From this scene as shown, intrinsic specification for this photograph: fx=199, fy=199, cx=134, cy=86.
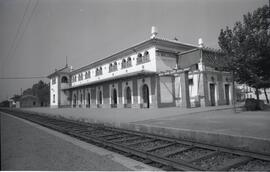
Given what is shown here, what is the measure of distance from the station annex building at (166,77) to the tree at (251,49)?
439 cm

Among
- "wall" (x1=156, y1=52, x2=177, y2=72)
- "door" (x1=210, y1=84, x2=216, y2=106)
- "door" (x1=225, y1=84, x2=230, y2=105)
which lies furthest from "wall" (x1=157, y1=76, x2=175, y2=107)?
"door" (x1=225, y1=84, x2=230, y2=105)

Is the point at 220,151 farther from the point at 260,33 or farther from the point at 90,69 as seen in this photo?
the point at 90,69

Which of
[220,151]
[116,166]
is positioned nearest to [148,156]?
[116,166]

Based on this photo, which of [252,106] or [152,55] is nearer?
[252,106]

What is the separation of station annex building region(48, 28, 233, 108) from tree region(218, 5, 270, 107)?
4391 mm

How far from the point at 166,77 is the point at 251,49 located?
31.6ft

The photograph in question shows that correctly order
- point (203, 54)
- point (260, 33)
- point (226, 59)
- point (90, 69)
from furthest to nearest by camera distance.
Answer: point (90, 69), point (203, 54), point (226, 59), point (260, 33)

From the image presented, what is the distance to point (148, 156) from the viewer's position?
457 centimetres

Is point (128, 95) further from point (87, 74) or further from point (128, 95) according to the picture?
point (87, 74)

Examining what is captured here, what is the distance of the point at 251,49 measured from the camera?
1271 centimetres

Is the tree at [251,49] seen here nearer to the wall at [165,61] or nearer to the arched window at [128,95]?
the wall at [165,61]

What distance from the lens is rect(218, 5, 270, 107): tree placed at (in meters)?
12.7

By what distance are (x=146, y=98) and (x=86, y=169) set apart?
61.8 feet

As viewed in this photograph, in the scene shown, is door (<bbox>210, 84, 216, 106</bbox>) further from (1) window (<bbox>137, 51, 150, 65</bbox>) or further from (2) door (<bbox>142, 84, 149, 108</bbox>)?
(1) window (<bbox>137, 51, 150, 65</bbox>)
